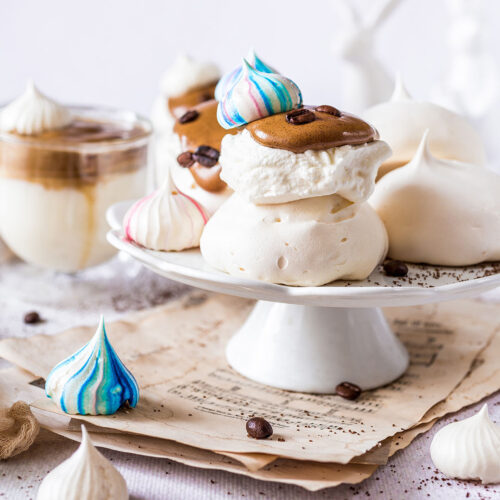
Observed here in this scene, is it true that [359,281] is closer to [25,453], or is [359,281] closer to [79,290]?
[25,453]

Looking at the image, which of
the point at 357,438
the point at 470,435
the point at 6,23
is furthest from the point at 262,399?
the point at 6,23

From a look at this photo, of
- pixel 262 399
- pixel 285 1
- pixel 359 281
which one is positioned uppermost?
pixel 285 1

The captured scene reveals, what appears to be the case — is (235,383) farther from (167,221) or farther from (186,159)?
(186,159)

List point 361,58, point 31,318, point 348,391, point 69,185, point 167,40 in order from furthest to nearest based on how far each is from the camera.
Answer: point 167,40 < point 361,58 < point 69,185 < point 31,318 < point 348,391

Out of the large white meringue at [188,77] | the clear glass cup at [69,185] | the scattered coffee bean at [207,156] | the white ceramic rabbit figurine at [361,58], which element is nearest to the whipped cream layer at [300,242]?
the scattered coffee bean at [207,156]

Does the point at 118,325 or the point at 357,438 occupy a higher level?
the point at 357,438

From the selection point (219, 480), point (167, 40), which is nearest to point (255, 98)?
point (219, 480)
